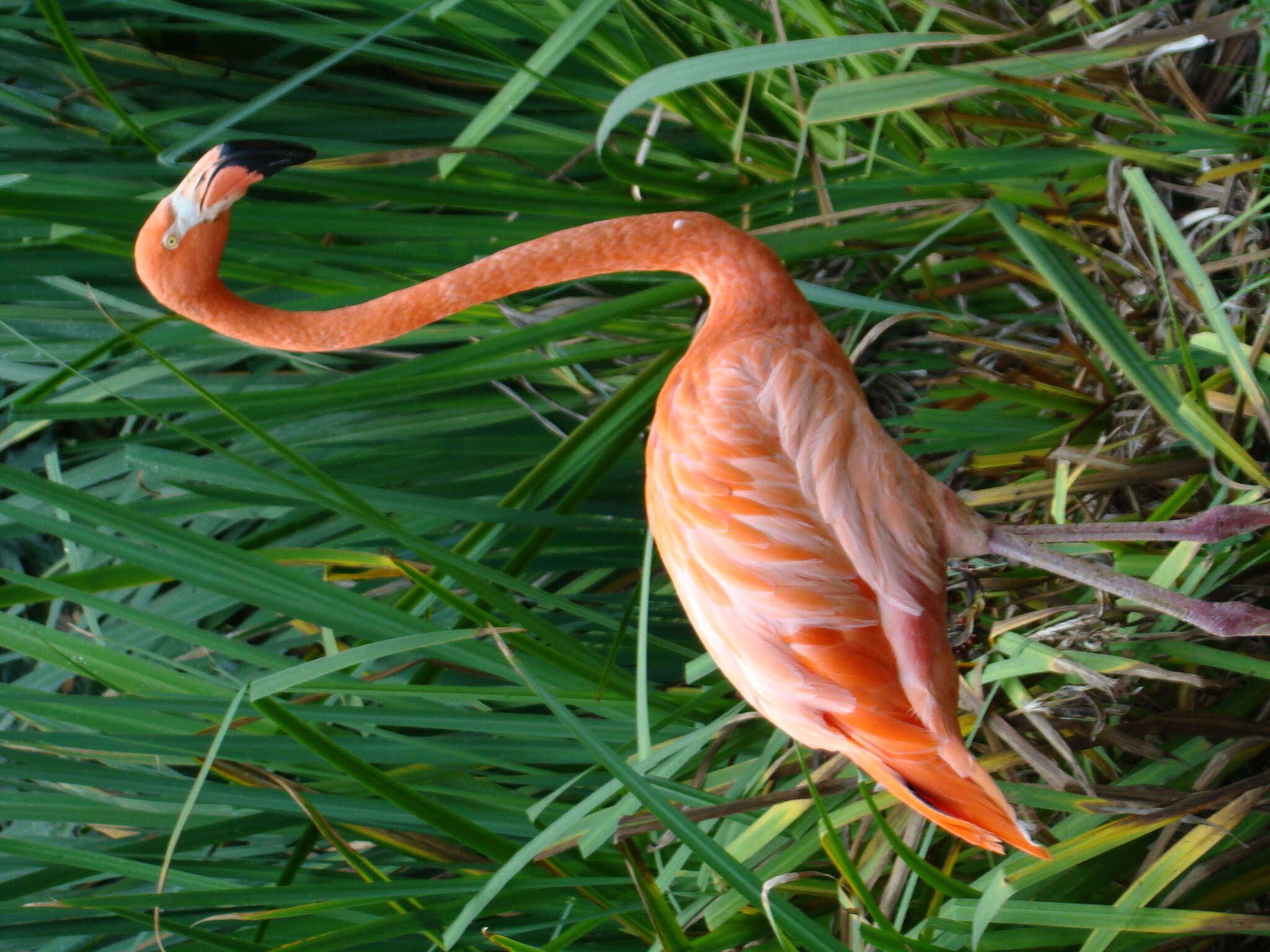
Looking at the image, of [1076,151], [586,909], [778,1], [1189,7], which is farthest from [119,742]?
[1189,7]

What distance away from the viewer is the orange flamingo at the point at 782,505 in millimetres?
645

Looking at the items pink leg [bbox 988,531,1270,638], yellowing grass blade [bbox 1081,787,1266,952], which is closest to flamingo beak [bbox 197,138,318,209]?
pink leg [bbox 988,531,1270,638]

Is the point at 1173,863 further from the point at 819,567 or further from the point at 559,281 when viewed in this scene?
the point at 559,281

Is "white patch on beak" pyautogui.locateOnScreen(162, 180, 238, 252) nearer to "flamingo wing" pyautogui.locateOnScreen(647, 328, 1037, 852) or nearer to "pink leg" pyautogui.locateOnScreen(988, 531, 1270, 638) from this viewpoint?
"flamingo wing" pyautogui.locateOnScreen(647, 328, 1037, 852)

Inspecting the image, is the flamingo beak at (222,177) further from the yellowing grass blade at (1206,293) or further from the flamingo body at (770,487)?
the yellowing grass blade at (1206,293)

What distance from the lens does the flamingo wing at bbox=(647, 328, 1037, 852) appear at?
0.63 metres

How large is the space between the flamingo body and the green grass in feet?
0.30

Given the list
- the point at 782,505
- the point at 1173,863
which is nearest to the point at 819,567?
the point at 782,505

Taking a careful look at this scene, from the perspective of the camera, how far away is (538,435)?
1.20 m

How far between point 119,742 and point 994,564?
851 millimetres

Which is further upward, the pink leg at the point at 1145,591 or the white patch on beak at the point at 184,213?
the white patch on beak at the point at 184,213

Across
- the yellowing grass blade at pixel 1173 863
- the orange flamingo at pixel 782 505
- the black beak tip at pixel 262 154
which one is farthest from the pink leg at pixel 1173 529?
the black beak tip at pixel 262 154

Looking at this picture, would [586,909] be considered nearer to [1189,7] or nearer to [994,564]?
[994,564]

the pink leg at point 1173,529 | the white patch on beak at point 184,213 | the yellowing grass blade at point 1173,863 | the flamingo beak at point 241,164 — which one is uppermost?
the flamingo beak at point 241,164
